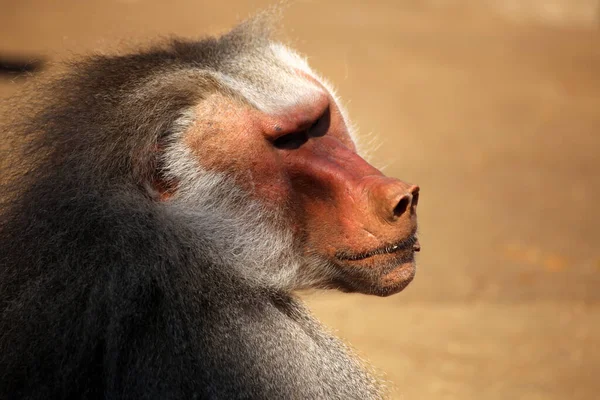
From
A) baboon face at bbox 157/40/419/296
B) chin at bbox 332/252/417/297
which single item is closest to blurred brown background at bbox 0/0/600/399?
chin at bbox 332/252/417/297

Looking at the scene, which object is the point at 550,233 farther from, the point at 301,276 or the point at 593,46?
the point at 593,46

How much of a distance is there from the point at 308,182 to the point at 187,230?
1.66ft

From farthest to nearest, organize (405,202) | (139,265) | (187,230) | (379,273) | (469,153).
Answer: (469,153) → (379,273) → (405,202) → (187,230) → (139,265)

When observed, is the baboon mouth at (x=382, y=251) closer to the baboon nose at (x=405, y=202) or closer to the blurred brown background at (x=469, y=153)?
the baboon nose at (x=405, y=202)

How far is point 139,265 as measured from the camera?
2240 millimetres

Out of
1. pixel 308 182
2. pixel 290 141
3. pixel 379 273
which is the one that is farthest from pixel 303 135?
pixel 379 273

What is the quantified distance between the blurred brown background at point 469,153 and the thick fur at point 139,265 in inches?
19.3

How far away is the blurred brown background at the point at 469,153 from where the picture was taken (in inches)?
193

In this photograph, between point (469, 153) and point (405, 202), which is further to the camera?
point (469, 153)

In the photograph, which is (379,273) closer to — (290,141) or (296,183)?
(296,183)

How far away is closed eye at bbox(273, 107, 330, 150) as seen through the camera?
2.77 m

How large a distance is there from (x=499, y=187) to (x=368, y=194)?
17.4 feet

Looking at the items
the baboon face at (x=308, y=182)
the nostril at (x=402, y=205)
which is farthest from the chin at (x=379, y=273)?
the nostril at (x=402, y=205)

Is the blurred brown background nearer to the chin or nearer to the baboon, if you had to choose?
the chin
